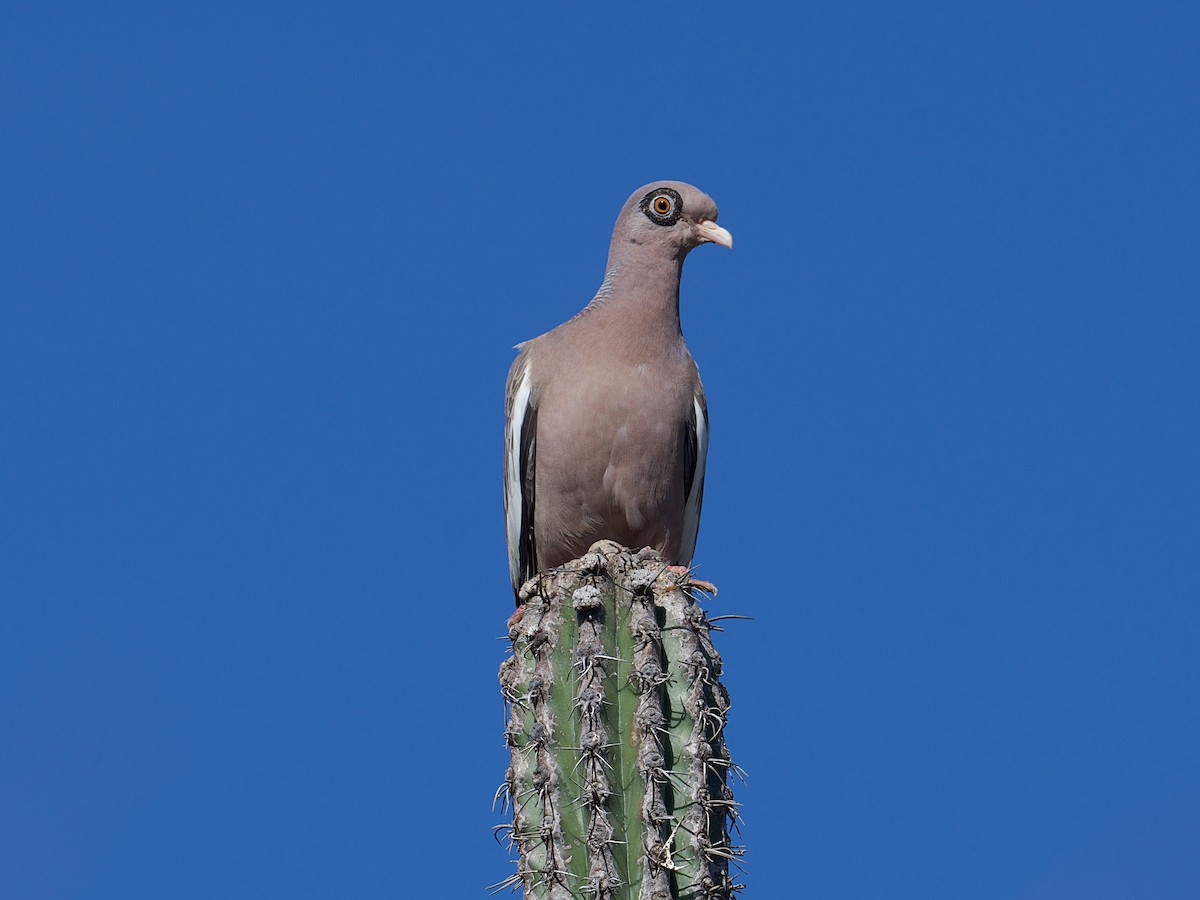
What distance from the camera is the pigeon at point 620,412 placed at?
7863 millimetres

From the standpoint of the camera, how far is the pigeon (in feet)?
25.8

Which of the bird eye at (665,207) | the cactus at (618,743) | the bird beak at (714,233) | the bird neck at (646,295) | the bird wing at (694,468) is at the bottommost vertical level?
the cactus at (618,743)

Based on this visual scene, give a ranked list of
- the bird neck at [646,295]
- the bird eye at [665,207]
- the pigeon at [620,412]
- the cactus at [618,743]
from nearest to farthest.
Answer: the cactus at [618,743]
the pigeon at [620,412]
the bird neck at [646,295]
the bird eye at [665,207]

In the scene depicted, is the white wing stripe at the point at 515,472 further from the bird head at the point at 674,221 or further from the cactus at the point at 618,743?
the cactus at the point at 618,743

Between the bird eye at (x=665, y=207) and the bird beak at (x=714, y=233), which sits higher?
the bird eye at (x=665, y=207)

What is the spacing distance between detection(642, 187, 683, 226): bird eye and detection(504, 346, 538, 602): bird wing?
104 cm

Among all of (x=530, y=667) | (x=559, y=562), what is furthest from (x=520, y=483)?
(x=530, y=667)

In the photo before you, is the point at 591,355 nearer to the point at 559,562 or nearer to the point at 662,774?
the point at 559,562

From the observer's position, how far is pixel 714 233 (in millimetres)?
8281

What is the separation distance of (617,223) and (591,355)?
3.13 ft

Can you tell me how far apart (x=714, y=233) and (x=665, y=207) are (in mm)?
321

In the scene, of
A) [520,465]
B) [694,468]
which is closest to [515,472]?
[520,465]

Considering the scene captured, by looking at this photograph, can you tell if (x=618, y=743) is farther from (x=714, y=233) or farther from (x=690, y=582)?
(x=714, y=233)

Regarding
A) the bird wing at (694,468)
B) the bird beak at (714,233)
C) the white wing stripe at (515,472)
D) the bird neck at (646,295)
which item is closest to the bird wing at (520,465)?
the white wing stripe at (515,472)
